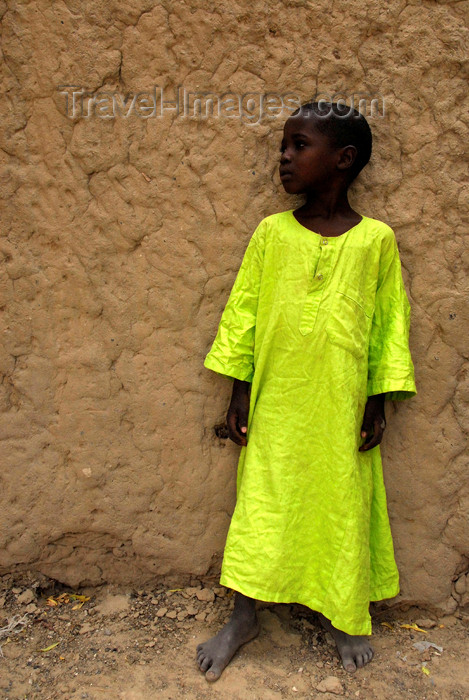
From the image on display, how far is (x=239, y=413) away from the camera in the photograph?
1948mm

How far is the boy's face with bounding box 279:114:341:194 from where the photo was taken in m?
1.77

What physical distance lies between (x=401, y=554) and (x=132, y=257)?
1.33 metres

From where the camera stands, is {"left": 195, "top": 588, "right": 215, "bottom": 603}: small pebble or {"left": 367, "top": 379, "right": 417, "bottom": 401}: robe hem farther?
{"left": 195, "top": 588, "right": 215, "bottom": 603}: small pebble

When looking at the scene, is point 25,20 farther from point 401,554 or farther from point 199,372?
point 401,554

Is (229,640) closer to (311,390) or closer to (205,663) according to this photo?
(205,663)

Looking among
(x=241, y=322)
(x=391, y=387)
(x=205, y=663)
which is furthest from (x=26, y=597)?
(x=391, y=387)

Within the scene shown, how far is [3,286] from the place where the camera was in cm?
198

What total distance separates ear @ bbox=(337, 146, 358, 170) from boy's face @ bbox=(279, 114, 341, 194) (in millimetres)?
10

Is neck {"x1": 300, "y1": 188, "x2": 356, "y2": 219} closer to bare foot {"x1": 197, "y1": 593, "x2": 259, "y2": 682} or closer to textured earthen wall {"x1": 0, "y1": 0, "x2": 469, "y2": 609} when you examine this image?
textured earthen wall {"x1": 0, "y1": 0, "x2": 469, "y2": 609}

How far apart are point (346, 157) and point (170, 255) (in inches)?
24.2

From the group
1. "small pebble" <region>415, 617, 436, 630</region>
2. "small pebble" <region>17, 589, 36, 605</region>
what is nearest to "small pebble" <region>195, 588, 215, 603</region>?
"small pebble" <region>17, 589, 36, 605</region>

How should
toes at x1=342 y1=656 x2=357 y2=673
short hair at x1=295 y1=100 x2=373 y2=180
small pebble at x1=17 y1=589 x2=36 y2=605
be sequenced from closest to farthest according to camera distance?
short hair at x1=295 y1=100 x2=373 y2=180, toes at x1=342 y1=656 x2=357 y2=673, small pebble at x1=17 y1=589 x2=36 y2=605

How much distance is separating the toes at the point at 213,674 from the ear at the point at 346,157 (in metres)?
1.52

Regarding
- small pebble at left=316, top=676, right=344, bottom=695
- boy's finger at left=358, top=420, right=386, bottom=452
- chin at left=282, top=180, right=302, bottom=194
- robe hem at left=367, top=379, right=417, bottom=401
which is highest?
chin at left=282, top=180, right=302, bottom=194
